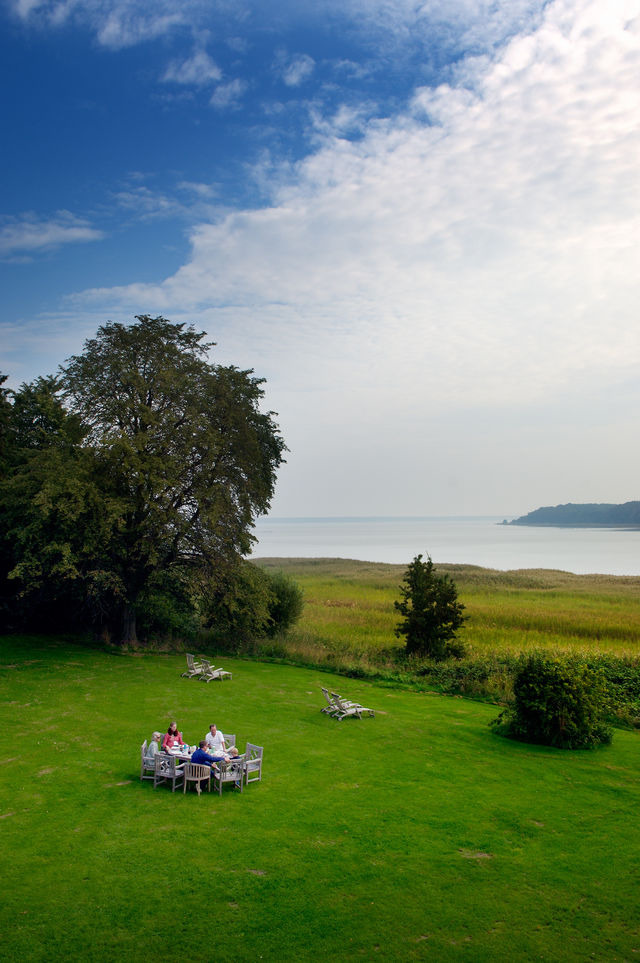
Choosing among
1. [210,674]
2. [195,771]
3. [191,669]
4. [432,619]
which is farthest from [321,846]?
[432,619]

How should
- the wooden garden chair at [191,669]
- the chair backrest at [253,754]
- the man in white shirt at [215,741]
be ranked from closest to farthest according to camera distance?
the chair backrest at [253,754]
the man in white shirt at [215,741]
the wooden garden chair at [191,669]

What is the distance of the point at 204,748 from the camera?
39.1 ft

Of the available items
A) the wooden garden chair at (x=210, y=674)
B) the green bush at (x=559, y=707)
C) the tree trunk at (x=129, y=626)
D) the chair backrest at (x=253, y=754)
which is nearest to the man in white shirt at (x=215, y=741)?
the chair backrest at (x=253, y=754)

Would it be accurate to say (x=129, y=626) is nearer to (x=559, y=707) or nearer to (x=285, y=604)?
(x=285, y=604)

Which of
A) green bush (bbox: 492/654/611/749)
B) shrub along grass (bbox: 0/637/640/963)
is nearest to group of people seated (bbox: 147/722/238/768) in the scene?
shrub along grass (bbox: 0/637/640/963)

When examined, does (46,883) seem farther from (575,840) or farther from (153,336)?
(153,336)

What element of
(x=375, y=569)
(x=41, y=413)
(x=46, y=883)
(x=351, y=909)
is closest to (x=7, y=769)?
(x=46, y=883)

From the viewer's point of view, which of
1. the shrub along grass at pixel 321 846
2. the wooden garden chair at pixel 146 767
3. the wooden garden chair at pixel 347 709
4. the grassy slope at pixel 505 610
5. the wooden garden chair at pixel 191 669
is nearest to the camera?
the shrub along grass at pixel 321 846

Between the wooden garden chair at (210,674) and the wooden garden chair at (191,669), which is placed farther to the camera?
the wooden garden chair at (191,669)

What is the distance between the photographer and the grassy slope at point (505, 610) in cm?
3058

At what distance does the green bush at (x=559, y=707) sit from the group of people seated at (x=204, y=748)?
797 centimetres

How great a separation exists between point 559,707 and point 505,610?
28.4m

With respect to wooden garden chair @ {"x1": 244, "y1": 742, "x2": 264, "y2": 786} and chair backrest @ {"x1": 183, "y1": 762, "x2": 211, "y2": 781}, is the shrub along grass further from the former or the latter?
chair backrest @ {"x1": 183, "y1": 762, "x2": 211, "y2": 781}

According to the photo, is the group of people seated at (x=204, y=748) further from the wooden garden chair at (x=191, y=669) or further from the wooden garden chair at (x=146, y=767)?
the wooden garden chair at (x=191, y=669)
